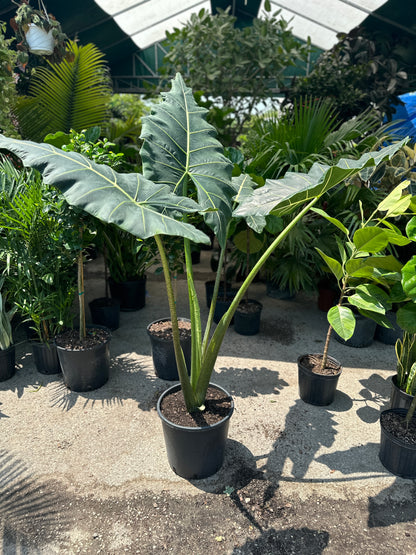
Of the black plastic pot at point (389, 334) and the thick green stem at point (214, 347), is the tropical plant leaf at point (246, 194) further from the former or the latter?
the black plastic pot at point (389, 334)

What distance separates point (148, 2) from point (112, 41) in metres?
1.46

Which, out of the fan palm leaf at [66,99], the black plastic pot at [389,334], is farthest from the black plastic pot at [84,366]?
the black plastic pot at [389,334]

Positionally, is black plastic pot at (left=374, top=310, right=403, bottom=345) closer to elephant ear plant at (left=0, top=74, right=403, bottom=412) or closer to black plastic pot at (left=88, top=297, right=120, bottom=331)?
elephant ear plant at (left=0, top=74, right=403, bottom=412)

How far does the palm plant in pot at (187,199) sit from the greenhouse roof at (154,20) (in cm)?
385

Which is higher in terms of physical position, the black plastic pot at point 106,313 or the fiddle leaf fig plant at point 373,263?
the fiddle leaf fig plant at point 373,263

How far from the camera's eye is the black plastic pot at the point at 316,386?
2.37m

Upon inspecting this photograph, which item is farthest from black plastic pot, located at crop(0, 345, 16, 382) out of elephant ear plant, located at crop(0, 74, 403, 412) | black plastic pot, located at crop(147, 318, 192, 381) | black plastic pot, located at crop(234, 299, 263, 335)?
black plastic pot, located at crop(234, 299, 263, 335)

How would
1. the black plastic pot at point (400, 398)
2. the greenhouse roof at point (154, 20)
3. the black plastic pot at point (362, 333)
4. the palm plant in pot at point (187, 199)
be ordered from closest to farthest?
the palm plant in pot at point (187, 199)
the black plastic pot at point (400, 398)
the black plastic pot at point (362, 333)
the greenhouse roof at point (154, 20)

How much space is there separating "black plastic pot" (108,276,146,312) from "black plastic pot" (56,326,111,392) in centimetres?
131

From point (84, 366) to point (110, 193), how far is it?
1.54 m

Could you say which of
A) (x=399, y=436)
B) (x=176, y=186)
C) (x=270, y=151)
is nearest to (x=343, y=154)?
(x=270, y=151)

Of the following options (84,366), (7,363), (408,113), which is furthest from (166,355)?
(408,113)

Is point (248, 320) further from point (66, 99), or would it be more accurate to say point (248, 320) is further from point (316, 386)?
point (66, 99)

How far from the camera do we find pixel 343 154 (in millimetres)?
3076
